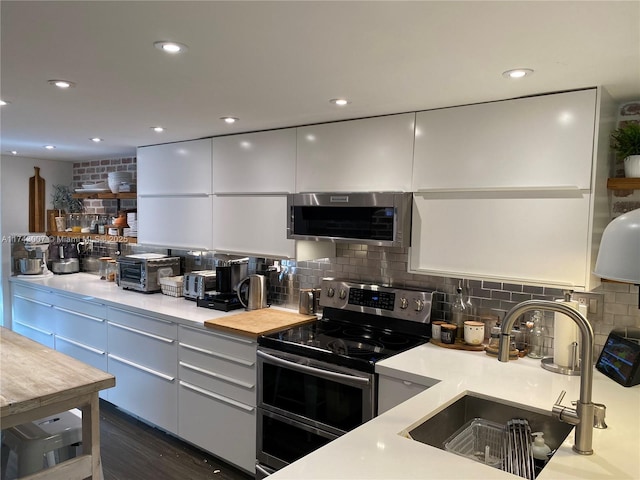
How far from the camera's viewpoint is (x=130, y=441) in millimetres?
3234

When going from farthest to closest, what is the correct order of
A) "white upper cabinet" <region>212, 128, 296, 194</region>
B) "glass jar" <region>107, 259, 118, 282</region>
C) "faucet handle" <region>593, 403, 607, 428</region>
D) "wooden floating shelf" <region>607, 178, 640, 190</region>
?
"glass jar" <region>107, 259, 118, 282</region> < "white upper cabinet" <region>212, 128, 296, 194</region> < "wooden floating shelf" <region>607, 178, 640, 190</region> < "faucet handle" <region>593, 403, 607, 428</region>

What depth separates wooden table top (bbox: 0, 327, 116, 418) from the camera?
1.85m

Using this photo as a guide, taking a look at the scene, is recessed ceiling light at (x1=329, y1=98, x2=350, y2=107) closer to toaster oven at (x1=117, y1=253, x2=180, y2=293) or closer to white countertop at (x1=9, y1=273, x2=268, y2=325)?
white countertop at (x1=9, y1=273, x2=268, y2=325)

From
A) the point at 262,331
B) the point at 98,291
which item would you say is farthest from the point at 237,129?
the point at 98,291

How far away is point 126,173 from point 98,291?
115 centimetres

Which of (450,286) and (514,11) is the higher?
(514,11)

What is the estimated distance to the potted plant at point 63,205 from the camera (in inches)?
204

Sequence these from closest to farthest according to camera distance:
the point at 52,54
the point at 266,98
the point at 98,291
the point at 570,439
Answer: the point at 570,439
the point at 52,54
the point at 266,98
the point at 98,291

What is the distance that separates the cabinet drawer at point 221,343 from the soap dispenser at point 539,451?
5.22 ft

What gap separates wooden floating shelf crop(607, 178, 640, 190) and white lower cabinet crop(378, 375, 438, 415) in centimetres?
121

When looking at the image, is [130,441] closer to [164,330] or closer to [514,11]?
[164,330]

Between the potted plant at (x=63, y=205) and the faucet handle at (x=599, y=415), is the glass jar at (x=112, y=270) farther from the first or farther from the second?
the faucet handle at (x=599, y=415)

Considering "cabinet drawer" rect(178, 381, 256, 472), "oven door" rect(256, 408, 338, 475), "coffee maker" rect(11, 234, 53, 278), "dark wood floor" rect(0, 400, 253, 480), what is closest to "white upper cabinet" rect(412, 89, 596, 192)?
"oven door" rect(256, 408, 338, 475)

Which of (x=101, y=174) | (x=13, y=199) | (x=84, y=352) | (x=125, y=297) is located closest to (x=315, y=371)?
(x=125, y=297)
